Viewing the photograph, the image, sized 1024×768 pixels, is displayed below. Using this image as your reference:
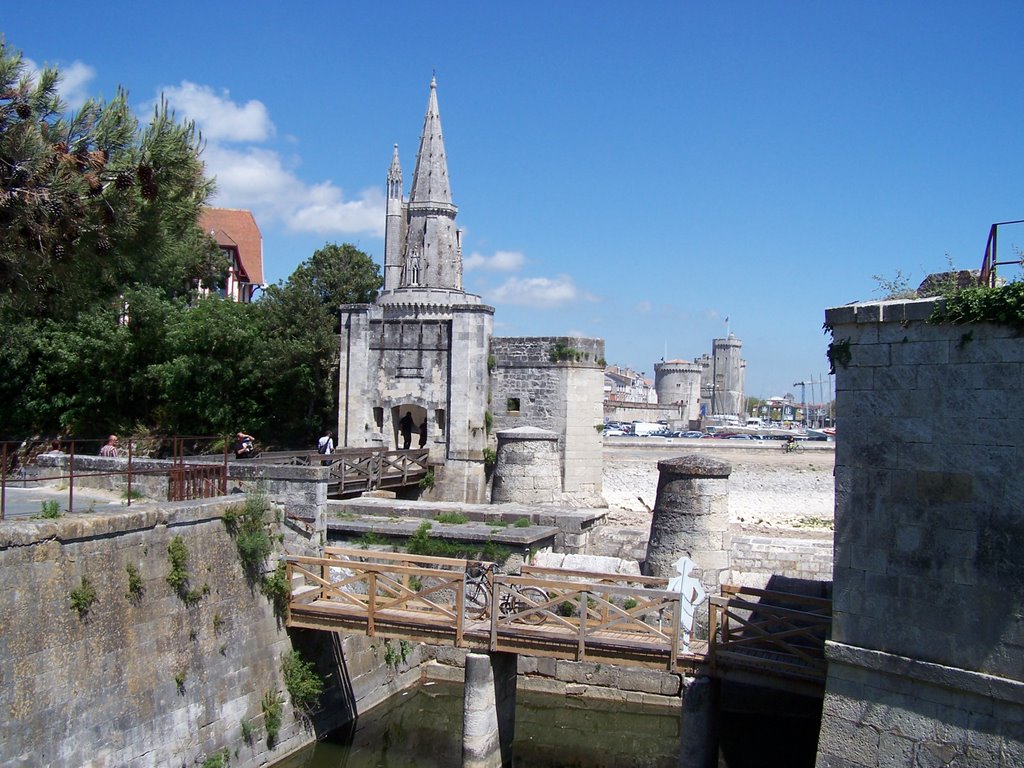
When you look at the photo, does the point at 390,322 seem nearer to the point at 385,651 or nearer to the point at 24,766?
the point at 385,651

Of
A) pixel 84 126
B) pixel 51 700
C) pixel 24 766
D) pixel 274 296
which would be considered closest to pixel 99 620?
pixel 51 700

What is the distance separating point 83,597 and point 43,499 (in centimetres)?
377

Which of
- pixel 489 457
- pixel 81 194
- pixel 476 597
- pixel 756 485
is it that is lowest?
pixel 476 597

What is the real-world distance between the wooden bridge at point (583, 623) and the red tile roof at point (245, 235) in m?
36.7

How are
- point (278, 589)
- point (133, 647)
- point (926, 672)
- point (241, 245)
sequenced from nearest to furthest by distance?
point (926, 672)
point (133, 647)
point (278, 589)
point (241, 245)

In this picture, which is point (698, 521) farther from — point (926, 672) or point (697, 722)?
point (926, 672)

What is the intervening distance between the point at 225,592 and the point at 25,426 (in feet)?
57.8

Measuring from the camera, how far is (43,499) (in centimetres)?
1309

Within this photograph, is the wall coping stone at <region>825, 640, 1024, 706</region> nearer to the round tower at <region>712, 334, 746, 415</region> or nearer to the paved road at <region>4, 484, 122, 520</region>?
the paved road at <region>4, 484, 122, 520</region>

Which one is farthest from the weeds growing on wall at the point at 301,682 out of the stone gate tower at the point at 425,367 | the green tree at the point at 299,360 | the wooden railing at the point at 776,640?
the green tree at the point at 299,360

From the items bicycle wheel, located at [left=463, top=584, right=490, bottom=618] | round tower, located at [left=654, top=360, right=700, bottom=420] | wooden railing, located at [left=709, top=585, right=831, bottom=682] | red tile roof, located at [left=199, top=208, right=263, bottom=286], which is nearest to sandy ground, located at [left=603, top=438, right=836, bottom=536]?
bicycle wheel, located at [left=463, top=584, right=490, bottom=618]

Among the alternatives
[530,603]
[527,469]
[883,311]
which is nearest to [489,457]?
[527,469]

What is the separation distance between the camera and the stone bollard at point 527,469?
2011 cm

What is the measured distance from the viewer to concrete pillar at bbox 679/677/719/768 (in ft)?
36.3
